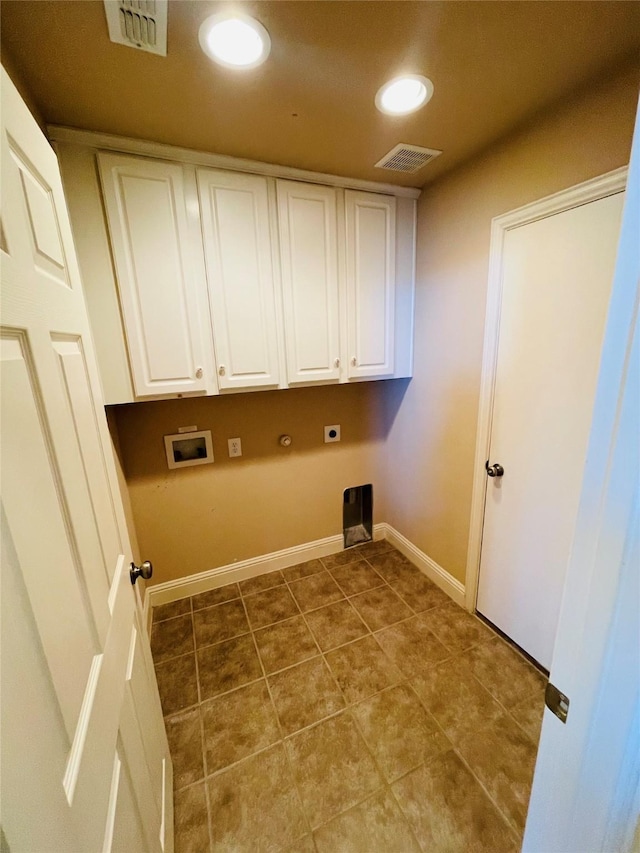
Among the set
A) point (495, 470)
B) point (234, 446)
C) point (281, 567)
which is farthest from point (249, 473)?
point (495, 470)

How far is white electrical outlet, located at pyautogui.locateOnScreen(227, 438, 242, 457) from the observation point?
2.22 meters

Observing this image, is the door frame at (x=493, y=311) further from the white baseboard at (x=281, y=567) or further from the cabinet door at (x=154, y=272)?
the cabinet door at (x=154, y=272)

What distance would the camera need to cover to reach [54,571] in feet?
1.77

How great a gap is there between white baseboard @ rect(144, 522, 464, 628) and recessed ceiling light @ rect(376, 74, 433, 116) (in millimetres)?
2391

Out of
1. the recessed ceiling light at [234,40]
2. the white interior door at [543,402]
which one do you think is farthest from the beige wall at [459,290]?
the recessed ceiling light at [234,40]

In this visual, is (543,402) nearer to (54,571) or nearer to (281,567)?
(54,571)

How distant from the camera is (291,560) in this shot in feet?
8.36

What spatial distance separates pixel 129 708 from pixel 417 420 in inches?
78.4

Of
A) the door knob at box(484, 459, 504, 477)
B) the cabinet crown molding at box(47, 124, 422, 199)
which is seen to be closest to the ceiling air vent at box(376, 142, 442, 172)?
the cabinet crown molding at box(47, 124, 422, 199)

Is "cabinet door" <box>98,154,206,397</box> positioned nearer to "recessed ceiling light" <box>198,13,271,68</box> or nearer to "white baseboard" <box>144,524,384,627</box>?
"recessed ceiling light" <box>198,13,271,68</box>

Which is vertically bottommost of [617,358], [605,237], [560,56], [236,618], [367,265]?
[236,618]

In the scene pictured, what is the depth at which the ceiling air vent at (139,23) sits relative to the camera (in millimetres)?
874

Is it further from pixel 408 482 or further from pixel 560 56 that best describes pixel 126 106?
pixel 408 482

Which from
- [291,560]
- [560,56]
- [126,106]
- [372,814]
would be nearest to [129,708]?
[372,814]
